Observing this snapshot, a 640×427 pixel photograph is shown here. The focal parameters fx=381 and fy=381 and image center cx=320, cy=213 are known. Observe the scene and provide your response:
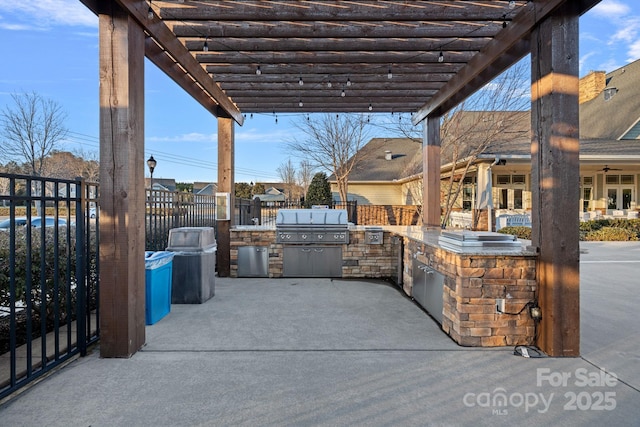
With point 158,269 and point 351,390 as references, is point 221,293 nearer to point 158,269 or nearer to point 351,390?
point 158,269

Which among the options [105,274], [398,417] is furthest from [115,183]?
[398,417]

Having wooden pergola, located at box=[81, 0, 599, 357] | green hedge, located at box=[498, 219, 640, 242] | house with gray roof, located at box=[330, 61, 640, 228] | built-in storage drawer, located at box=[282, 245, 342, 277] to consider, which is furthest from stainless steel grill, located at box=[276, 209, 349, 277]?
green hedge, located at box=[498, 219, 640, 242]

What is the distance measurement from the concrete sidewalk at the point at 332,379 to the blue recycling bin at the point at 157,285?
0.17 m

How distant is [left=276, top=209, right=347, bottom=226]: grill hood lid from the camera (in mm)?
6309

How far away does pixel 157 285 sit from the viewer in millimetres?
4027

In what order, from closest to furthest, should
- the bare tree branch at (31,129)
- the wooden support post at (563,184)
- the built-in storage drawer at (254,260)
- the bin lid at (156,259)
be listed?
the wooden support post at (563,184), the bin lid at (156,259), the built-in storage drawer at (254,260), the bare tree branch at (31,129)

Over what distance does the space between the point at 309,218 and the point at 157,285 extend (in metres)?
2.86

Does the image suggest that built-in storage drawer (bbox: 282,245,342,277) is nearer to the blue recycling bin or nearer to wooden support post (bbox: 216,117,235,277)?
wooden support post (bbox: 216,117,235,277)

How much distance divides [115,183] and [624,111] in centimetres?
1878

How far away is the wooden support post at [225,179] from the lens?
647cm

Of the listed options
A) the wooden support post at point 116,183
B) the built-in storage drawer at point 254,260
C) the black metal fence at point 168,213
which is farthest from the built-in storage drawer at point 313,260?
the wooden support post at point 116,183

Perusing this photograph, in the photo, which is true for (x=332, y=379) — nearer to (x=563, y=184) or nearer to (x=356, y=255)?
(x=563, y=184)

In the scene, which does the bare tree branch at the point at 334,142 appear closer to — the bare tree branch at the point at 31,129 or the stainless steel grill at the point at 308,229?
the stainless steel grill at the point at 308,229

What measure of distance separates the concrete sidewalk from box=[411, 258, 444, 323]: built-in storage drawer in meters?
0.18
